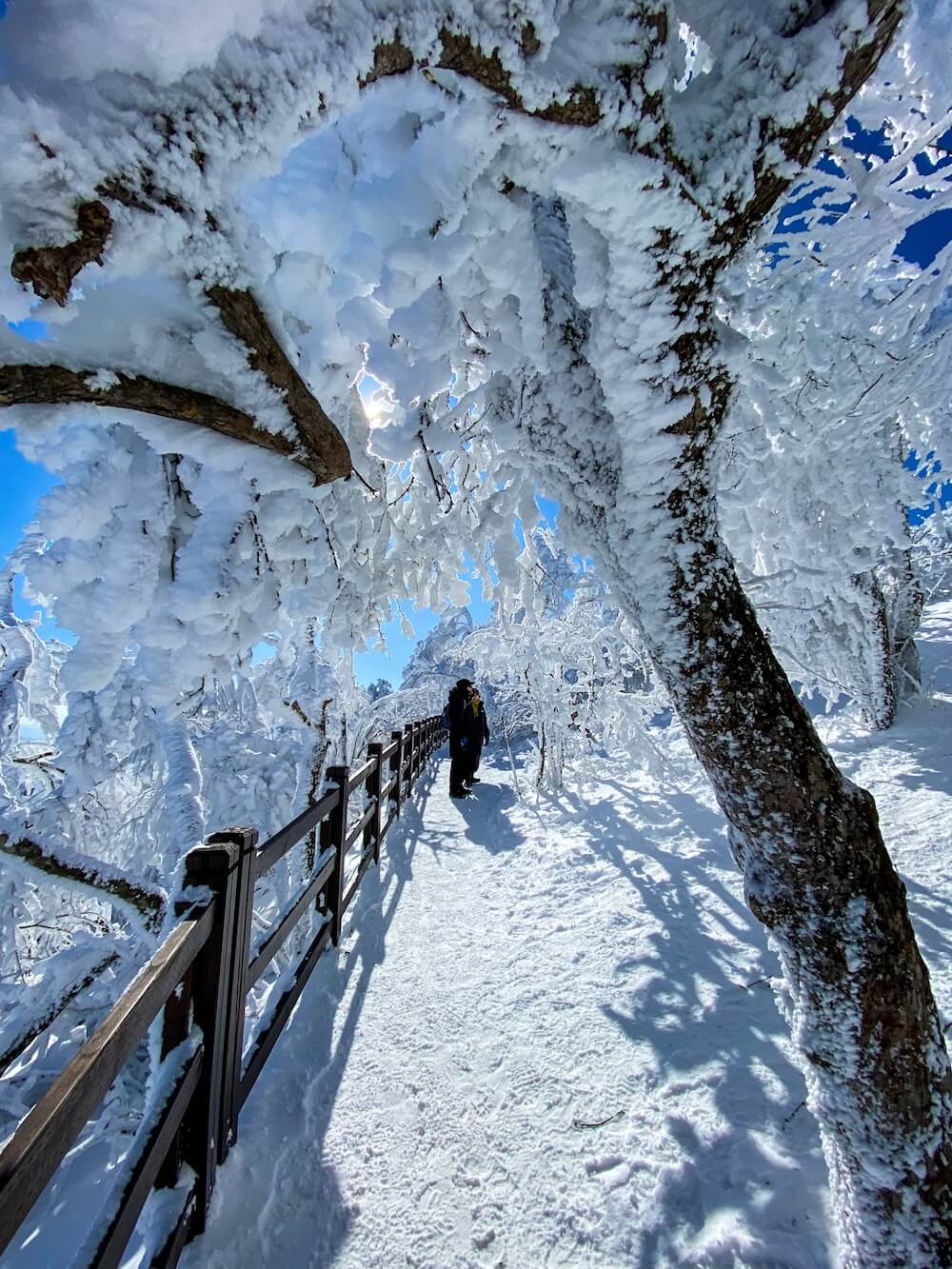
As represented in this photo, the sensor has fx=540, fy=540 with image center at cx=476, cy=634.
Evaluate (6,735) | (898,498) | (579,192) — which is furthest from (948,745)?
(6,735)

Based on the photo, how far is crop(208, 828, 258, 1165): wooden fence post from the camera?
7.40 ft

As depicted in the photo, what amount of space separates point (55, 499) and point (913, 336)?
16.5 feet

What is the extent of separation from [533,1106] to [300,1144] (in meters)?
1.20

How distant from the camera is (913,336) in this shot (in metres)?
3.64

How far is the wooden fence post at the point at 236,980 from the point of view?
2256 mm

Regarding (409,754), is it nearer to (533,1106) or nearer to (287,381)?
(533,1106)

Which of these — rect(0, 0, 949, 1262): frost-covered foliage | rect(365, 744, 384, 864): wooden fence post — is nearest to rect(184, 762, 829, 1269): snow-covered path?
rect(0, 0, 949, 1262): frost-covered foliage

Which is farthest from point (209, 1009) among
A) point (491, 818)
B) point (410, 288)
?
point (491, 818)

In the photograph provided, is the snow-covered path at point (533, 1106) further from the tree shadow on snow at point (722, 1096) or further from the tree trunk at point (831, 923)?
the tree trunk at point (831, 923)

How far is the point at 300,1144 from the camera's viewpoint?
2.57m

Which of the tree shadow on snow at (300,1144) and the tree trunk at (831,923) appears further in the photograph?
the tree shadow on snow at (300,1144)

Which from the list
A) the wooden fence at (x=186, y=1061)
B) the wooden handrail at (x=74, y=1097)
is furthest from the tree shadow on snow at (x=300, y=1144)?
the wooden handrail at (x=74, y=1097)

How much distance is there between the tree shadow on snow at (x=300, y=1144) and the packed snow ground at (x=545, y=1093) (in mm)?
10

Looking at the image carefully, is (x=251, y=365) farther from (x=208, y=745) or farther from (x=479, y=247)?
(x=208, y=745)
